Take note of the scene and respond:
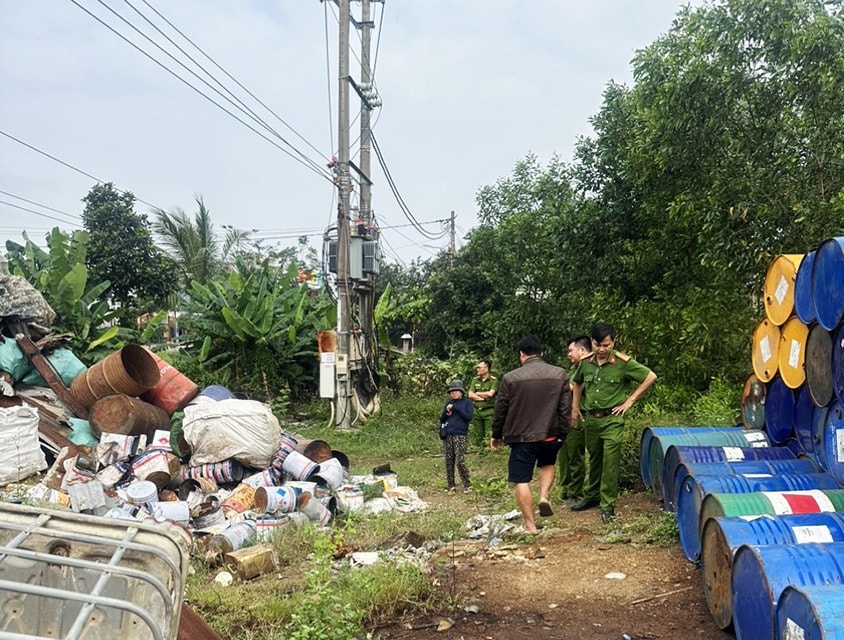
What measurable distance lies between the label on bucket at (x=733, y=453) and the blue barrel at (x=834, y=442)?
64cm

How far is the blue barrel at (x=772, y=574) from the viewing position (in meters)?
3.11

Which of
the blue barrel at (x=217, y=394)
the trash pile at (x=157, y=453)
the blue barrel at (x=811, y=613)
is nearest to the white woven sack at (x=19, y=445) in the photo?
the trash pile at (x=157, y=453)

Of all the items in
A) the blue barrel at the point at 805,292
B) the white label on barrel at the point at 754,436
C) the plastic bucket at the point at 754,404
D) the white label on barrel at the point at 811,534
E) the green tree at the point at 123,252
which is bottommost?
the white label on barrel at the point at 811,534

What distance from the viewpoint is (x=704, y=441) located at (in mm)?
5738

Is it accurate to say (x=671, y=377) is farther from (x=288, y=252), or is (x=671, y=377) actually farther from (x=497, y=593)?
(x=288, y=252)

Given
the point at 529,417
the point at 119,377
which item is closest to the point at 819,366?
the point at 529,417

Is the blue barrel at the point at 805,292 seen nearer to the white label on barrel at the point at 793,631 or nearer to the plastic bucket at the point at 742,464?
the plastic bucket at the point at 742,464

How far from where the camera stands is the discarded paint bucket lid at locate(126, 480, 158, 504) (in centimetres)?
688

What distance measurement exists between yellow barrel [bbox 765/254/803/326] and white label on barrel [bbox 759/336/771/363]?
202 millimetres

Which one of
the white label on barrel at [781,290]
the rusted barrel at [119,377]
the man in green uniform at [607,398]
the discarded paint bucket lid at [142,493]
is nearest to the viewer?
the white label on barrel at [781,290]

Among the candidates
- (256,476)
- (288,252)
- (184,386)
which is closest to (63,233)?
(184,386)

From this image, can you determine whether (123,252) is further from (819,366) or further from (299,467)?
(819,366)

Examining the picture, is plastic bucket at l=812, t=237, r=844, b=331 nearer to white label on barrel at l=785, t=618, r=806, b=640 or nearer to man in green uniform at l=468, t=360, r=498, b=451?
white label on barrel at l=785, t=618, r=806, b=640

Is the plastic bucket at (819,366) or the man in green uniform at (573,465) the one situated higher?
the plastic bucket at (819,366)
